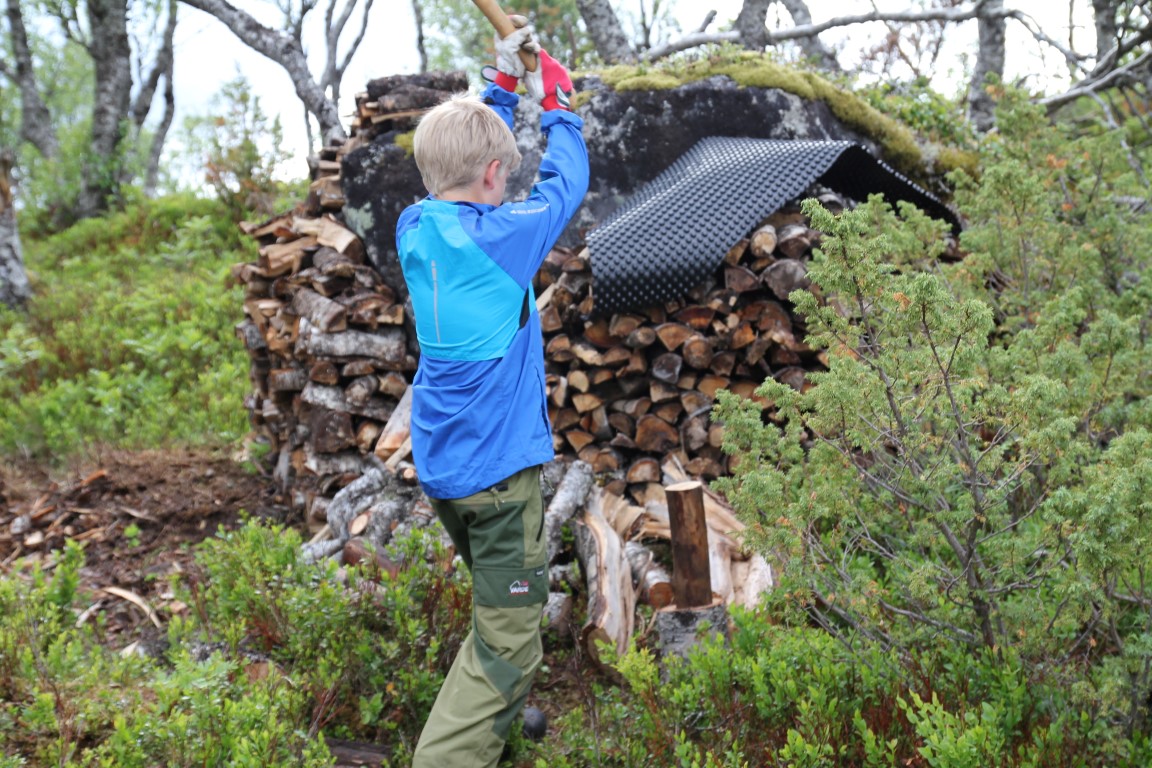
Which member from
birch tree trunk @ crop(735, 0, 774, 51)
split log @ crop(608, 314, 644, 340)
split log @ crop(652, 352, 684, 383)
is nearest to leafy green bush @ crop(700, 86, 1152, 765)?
split log @ crop(652, 352, 684, 383)

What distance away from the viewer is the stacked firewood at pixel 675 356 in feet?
16.0

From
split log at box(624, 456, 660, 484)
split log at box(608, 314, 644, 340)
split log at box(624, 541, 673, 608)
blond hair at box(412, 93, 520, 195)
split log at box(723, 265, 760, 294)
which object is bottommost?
split log at box(624, 541, 673, 608)

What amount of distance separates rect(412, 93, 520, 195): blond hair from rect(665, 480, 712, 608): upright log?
1.56 m

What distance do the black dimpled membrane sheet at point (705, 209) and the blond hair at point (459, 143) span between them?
6.61 feet

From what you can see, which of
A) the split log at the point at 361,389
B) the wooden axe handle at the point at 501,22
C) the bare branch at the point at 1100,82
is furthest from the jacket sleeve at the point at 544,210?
the bare branch at the point at 1100,82

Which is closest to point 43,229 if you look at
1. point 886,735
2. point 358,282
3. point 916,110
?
point 358,282

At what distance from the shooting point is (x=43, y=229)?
576 inches

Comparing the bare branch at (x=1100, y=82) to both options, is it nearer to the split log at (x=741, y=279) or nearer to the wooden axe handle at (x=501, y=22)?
the split log at (x=741, y=279)

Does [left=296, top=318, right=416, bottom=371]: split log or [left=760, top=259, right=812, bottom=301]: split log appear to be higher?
[left=760, top=259, right=812, bottom=301]: split log

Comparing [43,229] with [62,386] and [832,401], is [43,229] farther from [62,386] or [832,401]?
[832,401]

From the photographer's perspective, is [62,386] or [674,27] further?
[674,27]

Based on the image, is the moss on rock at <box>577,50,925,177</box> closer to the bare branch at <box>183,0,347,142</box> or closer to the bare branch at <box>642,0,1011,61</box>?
the bare branch at <box>642,0,1011,61</box>

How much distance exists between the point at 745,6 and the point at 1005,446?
7.05m

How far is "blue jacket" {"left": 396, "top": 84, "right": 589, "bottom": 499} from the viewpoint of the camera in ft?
9.34
